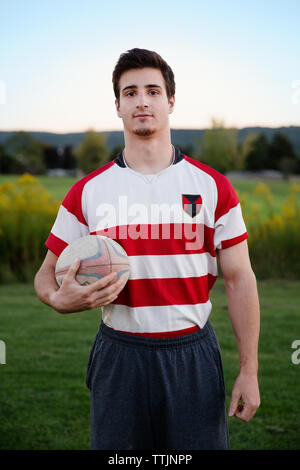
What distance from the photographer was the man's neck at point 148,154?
205 cm

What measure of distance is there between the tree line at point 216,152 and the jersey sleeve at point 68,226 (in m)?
33.5

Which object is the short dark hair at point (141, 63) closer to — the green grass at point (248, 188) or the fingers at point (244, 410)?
the fingers at point (244, 410)

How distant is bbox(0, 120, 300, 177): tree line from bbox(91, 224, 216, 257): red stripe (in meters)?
33.6

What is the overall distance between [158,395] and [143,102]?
1.21m

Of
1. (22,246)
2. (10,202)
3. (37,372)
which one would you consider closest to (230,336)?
(37,372)

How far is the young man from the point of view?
6.34ft

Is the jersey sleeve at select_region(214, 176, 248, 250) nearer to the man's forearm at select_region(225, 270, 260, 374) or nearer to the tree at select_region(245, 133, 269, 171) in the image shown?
the man's forearm at select_region(225, 270, 260, 374)

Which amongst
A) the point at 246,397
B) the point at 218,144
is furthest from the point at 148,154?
the point at 218,144

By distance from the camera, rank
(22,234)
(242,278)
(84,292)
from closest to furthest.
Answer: (84,292)
(242,278)
(22,234)

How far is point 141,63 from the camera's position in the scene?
207cm

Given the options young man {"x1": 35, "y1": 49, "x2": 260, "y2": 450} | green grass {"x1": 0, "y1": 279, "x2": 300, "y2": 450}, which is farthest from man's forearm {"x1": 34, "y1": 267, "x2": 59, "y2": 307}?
green grass {"x1": 0, "y1": 279, "x2": 300, "y2": 450}

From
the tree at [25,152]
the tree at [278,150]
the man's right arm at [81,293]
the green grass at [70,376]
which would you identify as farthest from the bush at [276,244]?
the tree at [278,150]

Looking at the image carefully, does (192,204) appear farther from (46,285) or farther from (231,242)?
(46,285)
